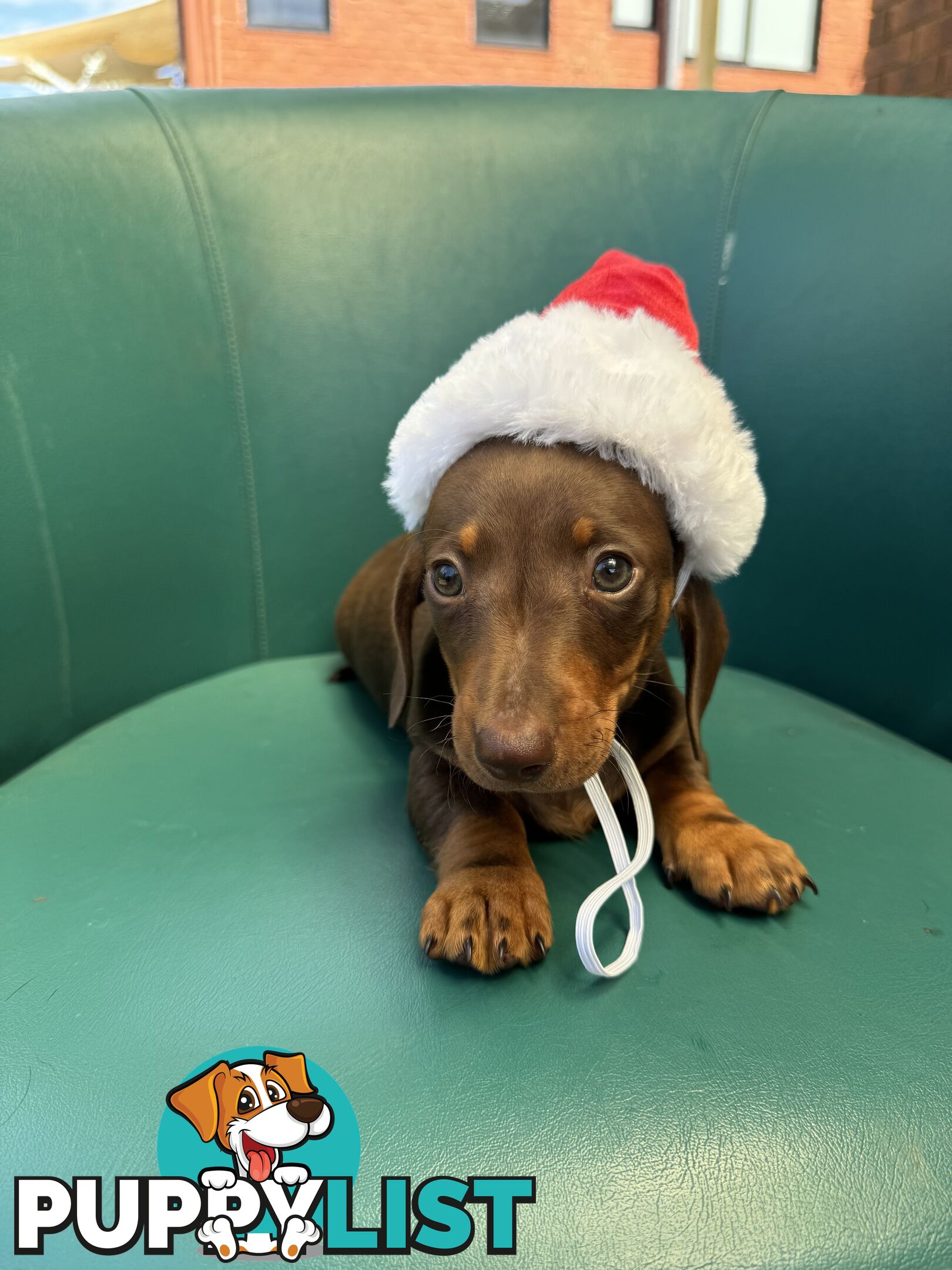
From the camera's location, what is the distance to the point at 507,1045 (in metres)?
0.94

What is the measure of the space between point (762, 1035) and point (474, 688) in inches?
18.2

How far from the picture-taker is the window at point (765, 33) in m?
3.22

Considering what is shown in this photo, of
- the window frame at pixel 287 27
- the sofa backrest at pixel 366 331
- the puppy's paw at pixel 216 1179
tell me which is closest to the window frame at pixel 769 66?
the sofa backrest at pixel 366 331

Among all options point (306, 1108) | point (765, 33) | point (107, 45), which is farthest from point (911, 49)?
point (306, 1108)

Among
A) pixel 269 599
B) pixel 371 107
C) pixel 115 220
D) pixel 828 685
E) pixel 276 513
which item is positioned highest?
pixel 371 107

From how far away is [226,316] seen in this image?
1.83 meters

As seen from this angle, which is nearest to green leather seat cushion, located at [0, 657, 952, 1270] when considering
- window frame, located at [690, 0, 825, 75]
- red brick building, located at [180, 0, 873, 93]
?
red brick building, located at [180, 0, 873, 93]

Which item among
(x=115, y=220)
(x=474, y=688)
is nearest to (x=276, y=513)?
(x=115, y=220)

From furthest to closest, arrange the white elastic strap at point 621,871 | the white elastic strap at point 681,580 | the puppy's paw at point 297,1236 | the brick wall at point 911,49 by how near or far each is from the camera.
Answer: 1. the brick wall at point 911,49
2. the white elastic strap at point 681,580
3. the white elastic strap at point 621,871
4. the puppy's paw at point 297,1236

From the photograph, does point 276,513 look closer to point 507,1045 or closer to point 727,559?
point 727,559

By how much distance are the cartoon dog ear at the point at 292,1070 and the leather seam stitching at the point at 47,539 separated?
3.37 feet

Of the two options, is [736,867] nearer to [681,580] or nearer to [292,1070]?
[681,580]

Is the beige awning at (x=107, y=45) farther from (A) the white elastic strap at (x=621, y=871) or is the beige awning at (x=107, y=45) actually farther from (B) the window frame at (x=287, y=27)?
(A) the white elastic strap at (x=621, y=871)

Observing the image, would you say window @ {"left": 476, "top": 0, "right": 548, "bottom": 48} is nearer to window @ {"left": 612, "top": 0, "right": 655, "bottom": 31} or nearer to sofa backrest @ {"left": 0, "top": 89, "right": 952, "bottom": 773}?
window @ {"left": 612, "top": 0, "right": 655, "bottom": 31}
